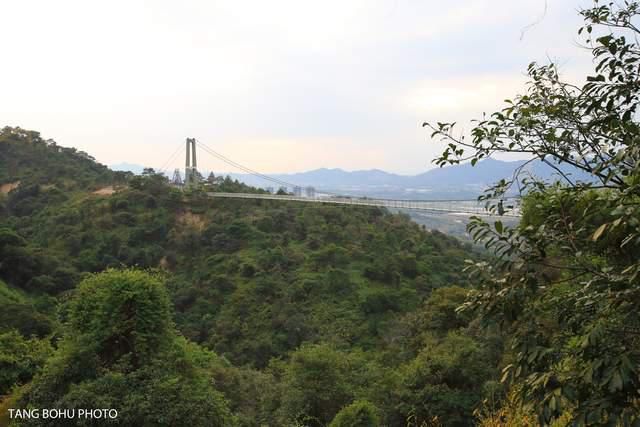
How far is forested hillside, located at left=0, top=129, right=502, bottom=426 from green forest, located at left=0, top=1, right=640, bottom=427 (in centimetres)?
4

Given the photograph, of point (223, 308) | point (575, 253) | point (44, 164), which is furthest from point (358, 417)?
point (44, 164)

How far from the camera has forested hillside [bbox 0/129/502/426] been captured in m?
4.79

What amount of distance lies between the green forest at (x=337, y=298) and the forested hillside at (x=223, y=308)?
0.04 meters

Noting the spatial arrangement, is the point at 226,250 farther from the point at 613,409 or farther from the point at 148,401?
the point at 613,409

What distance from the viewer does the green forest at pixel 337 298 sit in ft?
4.02

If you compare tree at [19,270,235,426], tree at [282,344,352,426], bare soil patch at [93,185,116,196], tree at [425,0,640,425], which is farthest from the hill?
tree at [425,0,640,425]

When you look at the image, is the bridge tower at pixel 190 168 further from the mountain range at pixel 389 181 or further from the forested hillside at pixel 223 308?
the mountain range at pixel 389 181

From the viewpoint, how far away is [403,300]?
13.1 meters

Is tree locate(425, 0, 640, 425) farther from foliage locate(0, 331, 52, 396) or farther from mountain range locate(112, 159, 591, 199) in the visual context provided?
mountain range locate(112, 159, 591, 199)

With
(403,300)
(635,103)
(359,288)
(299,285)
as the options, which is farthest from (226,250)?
(635,103)

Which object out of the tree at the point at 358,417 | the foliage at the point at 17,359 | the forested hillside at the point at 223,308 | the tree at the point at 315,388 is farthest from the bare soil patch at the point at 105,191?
the tree at the point at 358,417

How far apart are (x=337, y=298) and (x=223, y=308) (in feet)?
10.6

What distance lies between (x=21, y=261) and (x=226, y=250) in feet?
19.6

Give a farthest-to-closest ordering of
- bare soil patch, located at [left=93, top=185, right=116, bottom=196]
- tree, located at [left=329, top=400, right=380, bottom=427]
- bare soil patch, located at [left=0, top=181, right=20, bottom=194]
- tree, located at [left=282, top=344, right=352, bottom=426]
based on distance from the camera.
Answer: bare soil patch, located at [left=0, top=181, right=20, bottom=194], bare soil patch, located at [left=93, top=185, right=116, bottom=196], tree, located at [left=282, top=344, right=352, bottom=426], tree, located at [left=329, top=400, right=380, bottom=427]
